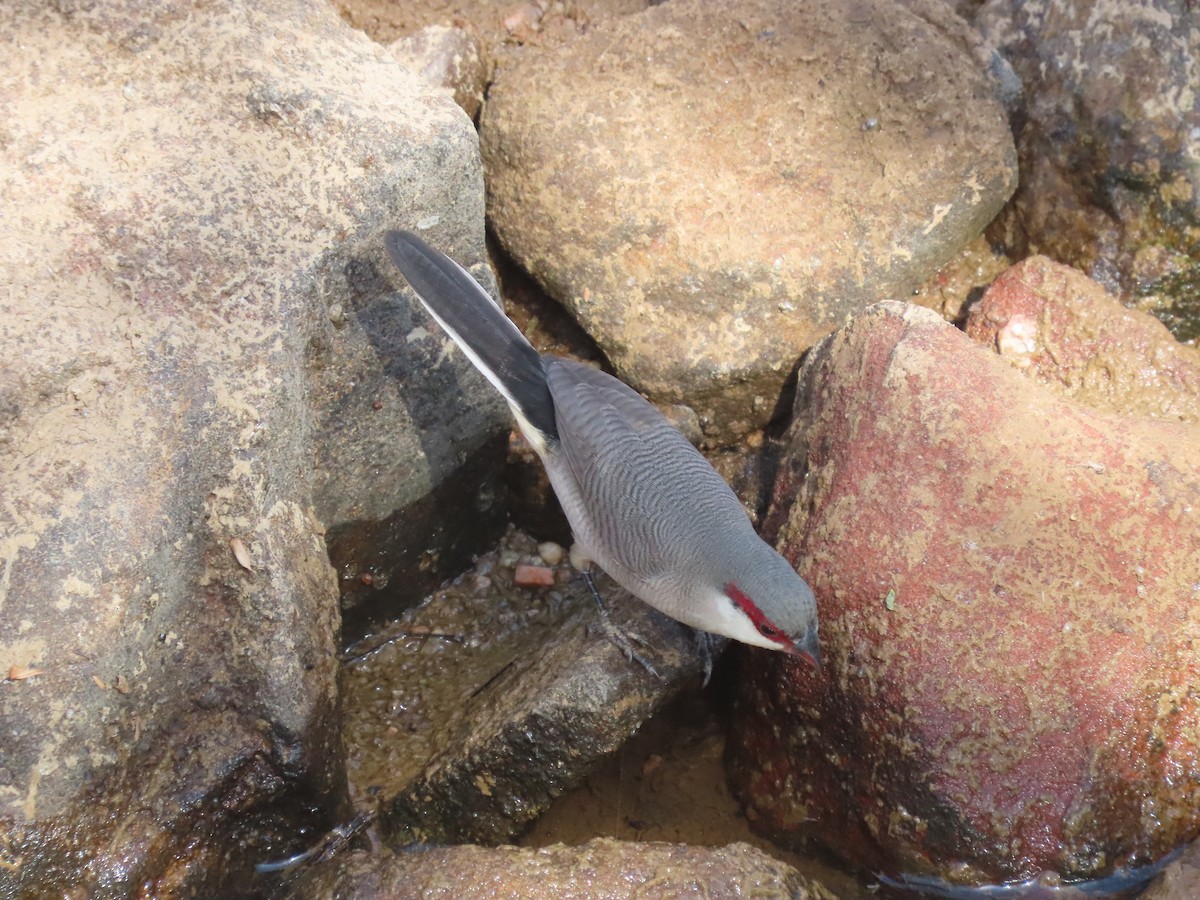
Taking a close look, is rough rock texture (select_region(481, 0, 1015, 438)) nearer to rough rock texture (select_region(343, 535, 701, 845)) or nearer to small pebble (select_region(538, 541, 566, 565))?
small pebble (select_region(538, 541, 566, 565))

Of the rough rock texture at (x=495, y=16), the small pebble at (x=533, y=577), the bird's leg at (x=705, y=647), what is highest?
the rough rock texture at (x=495, y=16)

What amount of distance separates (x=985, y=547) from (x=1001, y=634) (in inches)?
11.2

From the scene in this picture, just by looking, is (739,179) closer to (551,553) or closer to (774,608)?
(551,553)

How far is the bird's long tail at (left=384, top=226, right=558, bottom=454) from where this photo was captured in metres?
3.68

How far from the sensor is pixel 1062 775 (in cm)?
318

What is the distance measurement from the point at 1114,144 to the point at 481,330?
3170mm

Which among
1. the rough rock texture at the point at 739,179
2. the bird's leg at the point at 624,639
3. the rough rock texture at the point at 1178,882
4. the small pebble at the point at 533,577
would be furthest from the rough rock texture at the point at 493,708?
the rough rock texture at the point at 1178,882

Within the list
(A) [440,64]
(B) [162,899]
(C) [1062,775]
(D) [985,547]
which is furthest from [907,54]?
(B) [162,899]

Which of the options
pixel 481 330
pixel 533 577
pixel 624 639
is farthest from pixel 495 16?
pixel 624 639

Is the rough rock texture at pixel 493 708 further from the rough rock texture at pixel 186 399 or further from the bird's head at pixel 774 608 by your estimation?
the bird's head at pixel 774 608

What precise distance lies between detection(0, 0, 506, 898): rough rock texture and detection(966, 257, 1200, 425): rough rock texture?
2434 mm

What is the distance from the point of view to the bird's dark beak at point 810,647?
318cm

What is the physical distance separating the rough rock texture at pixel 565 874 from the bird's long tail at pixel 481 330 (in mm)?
1645

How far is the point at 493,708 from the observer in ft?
12.5
